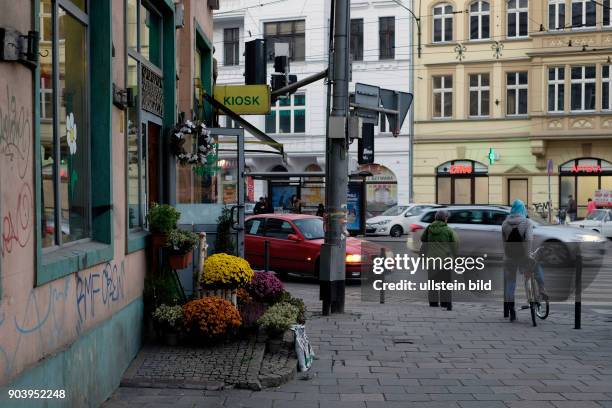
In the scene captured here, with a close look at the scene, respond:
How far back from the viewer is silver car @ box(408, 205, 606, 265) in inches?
803

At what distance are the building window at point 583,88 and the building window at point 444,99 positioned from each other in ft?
19.0

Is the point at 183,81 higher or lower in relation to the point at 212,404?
higher

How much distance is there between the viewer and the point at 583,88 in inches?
1449

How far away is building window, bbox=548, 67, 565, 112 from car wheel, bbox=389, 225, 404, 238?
10.8m

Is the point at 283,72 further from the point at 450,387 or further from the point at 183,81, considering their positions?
the point at 450,387

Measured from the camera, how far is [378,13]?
40.6 m

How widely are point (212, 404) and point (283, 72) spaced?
11.3m

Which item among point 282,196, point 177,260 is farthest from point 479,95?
point 177,260

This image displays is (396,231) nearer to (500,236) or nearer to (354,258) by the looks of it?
(500,236)

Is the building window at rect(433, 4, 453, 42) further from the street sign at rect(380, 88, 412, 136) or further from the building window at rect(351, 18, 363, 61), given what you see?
the street sign at rect(380, 88, 412, 136)

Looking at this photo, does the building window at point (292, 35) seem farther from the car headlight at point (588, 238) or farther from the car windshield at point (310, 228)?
the car windshield at point (310, 228)

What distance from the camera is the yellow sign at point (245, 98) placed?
14.4 metres

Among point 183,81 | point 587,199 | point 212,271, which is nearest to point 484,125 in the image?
point 587,199

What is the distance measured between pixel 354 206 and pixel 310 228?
9221 millimetres
